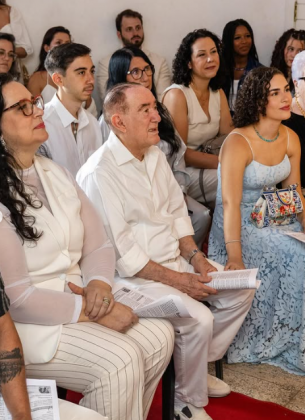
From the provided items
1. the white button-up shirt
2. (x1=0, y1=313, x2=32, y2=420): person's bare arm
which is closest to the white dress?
the white button-up shirt

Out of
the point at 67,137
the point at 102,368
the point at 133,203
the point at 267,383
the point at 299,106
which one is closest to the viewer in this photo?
the point at 102,368

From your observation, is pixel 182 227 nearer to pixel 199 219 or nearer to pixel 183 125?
pixel 199 219

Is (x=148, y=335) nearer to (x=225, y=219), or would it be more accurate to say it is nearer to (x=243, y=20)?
(x=225, y=219)

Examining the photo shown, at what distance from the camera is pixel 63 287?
2314 mm

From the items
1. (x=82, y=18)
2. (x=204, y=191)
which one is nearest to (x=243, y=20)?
(x=82, y=18)

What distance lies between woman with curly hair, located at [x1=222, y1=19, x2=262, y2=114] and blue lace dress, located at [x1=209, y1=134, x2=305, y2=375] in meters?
2.87

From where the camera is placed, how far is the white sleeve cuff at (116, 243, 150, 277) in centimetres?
268

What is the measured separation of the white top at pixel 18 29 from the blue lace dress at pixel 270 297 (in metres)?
3.02

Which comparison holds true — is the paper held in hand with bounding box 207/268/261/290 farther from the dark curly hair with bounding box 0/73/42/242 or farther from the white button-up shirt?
the dark curly hair with bounding box 0/73/42/242

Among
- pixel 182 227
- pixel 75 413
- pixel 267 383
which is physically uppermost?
pixel 182 227

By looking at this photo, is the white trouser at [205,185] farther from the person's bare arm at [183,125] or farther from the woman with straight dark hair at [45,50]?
the woman with straight dark hair at [45,50]

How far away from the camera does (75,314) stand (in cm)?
222

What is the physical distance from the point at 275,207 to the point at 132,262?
86cm

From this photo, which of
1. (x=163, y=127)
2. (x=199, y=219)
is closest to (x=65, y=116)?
(x=163, y=127)
